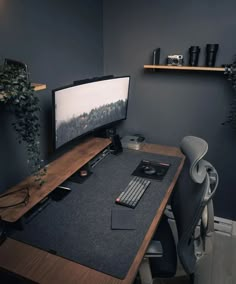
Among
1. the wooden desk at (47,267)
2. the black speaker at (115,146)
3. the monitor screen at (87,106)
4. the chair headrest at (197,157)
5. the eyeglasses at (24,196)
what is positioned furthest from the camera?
the black speaker at (115,146)

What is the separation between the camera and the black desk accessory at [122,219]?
1.21 metres

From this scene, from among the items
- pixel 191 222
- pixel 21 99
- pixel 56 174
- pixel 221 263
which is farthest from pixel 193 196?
pixel 221 263

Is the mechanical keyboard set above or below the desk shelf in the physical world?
below

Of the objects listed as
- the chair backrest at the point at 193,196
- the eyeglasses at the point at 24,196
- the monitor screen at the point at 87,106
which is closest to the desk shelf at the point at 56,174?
the eyeglasses at the point at 24,196

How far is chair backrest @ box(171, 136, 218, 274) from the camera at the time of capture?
3.74 feet

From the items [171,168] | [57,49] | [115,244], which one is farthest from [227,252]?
[57,49]

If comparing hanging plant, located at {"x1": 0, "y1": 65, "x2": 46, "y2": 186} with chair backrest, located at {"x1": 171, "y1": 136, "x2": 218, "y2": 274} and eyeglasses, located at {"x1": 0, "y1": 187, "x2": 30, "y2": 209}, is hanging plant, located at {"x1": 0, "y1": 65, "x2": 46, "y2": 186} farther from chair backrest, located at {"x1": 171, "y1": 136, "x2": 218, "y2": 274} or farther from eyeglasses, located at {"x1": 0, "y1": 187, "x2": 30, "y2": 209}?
chair backrest, located at {"x1": 171, "y1": 136, "x2": 218, "y2": 274}

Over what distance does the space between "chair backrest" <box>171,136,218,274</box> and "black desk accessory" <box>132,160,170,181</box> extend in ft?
0.92

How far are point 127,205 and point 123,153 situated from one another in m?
0.75

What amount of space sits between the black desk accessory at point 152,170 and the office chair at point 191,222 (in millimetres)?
258

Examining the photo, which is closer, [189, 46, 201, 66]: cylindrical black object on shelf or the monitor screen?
the monitor screen

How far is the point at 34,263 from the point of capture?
1.01 metres

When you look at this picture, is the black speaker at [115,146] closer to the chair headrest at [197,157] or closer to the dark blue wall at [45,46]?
the dark blue wall at [45,46]

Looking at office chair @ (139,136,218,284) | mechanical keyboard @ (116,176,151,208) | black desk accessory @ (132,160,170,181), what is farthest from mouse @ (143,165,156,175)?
office chair @ (139,136,218,284)
